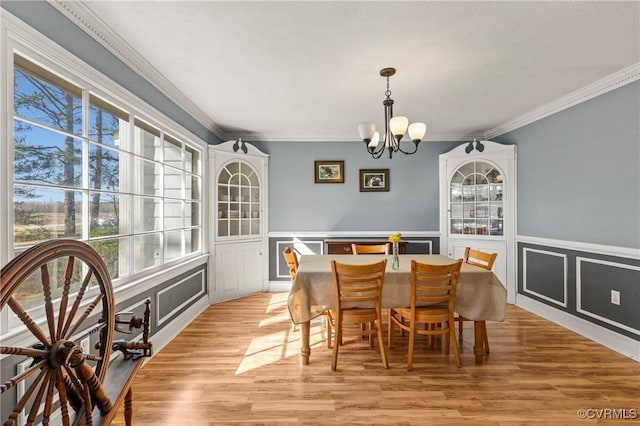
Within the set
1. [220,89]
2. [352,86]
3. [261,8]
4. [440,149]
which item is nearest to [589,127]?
[440,149]

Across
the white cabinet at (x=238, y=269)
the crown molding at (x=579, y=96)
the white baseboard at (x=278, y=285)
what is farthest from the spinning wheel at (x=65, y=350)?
the crown molding at (x=579, y=96)

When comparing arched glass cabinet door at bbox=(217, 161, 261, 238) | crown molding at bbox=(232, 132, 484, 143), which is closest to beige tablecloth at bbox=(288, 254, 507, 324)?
arched glass cabinet door at bbox=(217, 161, 261, 238)

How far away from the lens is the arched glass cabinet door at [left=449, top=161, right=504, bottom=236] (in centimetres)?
454

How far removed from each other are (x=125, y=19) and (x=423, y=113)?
323 cm

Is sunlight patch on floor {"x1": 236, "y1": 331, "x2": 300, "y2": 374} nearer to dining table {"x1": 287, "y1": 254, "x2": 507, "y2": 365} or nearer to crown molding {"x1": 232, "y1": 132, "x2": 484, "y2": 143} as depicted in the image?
dining table {"x1": 287, "y1": 254, "x2": 507, "y2": 365}

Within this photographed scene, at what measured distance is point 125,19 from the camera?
204cm

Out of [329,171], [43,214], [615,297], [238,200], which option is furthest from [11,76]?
[615,297]

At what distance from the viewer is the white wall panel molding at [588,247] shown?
2764 millimetres

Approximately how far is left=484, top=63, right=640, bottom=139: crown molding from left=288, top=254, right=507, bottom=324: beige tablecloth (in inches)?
85.9

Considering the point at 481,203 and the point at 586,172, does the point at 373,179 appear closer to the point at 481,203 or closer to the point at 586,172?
the point at 481,203

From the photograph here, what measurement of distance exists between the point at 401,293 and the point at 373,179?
9.07 feet

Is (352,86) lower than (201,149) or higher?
higher

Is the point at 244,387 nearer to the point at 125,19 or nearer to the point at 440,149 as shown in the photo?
the point at 125,19

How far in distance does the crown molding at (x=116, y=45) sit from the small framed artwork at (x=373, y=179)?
277cm
